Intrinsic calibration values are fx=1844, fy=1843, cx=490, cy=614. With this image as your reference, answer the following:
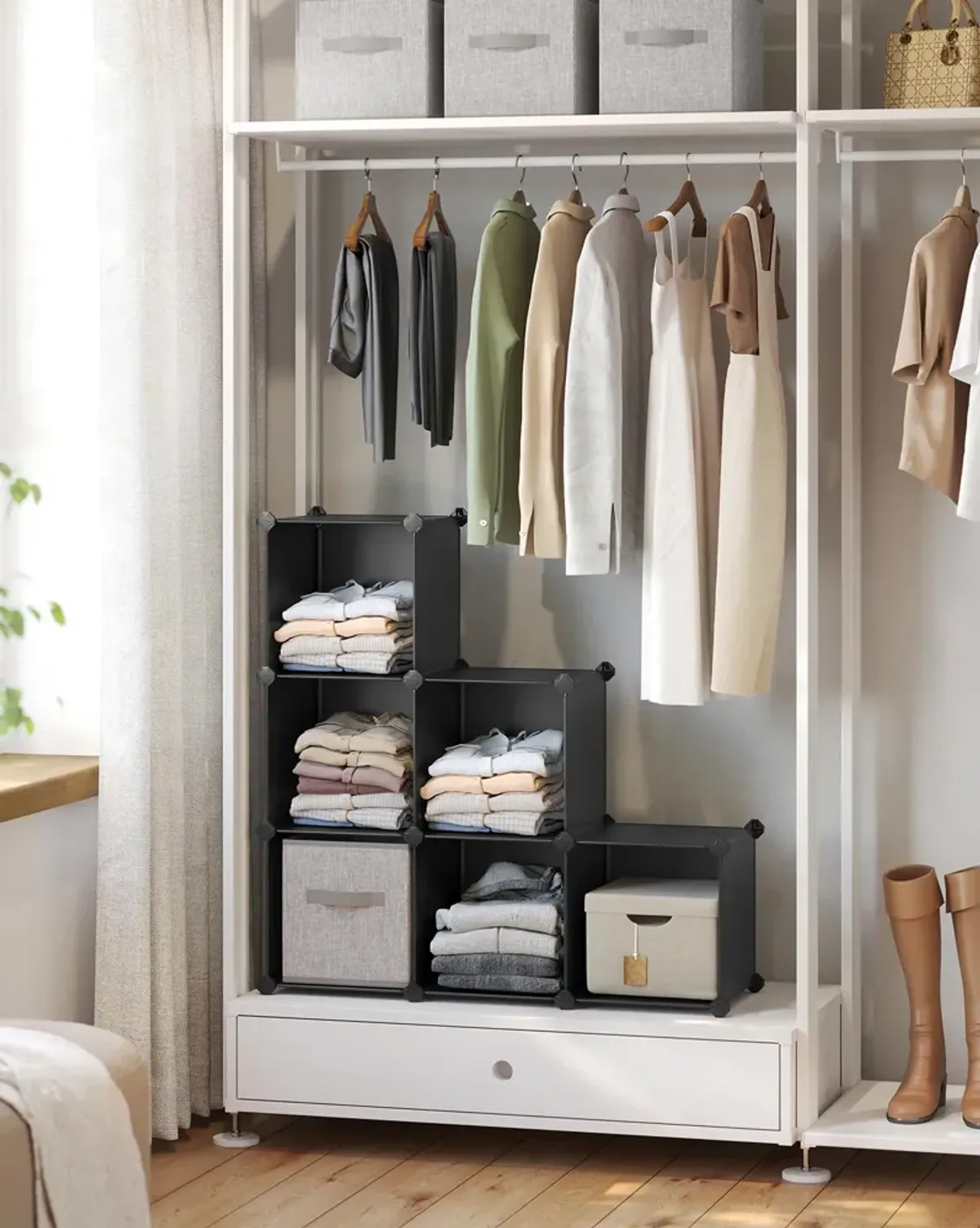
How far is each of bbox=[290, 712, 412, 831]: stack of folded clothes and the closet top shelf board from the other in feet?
3.92

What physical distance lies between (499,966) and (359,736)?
21.3 inches

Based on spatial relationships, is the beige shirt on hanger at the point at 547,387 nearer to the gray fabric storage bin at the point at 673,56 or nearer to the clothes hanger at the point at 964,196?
the gray fabric storage bin at the point at 673,56

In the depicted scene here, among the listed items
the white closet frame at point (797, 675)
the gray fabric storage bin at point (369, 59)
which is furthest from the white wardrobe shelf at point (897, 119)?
the gray fabric storage bin at point (369, 59)

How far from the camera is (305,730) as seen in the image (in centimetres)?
386

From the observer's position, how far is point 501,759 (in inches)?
145

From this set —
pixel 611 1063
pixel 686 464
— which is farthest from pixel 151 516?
pixel 611 1063

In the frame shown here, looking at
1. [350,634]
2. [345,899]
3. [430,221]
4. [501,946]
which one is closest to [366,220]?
[430,221]

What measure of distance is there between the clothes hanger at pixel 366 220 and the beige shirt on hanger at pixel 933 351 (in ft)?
3.57

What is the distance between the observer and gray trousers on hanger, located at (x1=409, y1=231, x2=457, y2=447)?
148 inches

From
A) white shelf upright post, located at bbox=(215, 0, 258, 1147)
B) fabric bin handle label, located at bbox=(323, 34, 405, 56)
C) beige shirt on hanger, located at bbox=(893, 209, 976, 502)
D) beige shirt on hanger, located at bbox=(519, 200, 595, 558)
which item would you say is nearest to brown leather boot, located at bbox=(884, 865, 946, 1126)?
beige shirt on hanger, located at bbox=(893, 209, 976, 502)

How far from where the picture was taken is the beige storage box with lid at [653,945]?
3.59 metres

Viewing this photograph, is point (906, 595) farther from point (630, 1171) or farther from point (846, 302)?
point (630, 1171)

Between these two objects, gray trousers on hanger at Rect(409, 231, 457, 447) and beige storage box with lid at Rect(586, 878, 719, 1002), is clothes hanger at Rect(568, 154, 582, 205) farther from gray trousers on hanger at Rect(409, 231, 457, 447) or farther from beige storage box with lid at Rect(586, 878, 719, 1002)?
beige storage box with lid at Rect(586, 878, 719, 1002)

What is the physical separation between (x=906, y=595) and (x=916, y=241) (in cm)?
74
